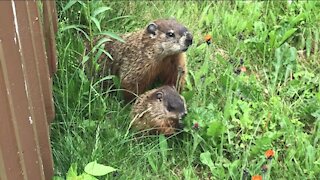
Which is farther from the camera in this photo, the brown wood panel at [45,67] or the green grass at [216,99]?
the green grass at [216,99]

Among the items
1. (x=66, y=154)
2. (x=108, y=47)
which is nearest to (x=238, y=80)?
(x=108, y=47)

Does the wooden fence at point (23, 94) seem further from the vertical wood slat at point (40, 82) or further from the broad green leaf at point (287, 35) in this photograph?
the broad green leaf at point (287, 35)

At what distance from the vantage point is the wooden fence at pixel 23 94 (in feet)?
8.41

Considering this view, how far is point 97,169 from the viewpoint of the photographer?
3.38 metres

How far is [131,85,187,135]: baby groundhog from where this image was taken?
13.5ft

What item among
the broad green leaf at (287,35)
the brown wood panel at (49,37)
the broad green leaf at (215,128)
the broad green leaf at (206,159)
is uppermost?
the brown wood panel at (49,37)

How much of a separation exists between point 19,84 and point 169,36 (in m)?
1.98

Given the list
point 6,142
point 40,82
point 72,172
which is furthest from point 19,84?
point 72,172

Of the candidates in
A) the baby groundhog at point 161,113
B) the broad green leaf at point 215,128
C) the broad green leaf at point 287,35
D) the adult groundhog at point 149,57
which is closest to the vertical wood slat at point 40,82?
the baby groundhog at point 161,113

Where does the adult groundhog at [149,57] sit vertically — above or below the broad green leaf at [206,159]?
above

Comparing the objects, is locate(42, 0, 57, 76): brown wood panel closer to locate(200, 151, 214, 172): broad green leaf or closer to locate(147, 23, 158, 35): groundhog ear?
locate(147, 23, 158, 35): groundhog ear

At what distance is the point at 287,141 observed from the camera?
13.5 feet

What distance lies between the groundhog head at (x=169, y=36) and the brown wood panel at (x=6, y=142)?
1981 mm

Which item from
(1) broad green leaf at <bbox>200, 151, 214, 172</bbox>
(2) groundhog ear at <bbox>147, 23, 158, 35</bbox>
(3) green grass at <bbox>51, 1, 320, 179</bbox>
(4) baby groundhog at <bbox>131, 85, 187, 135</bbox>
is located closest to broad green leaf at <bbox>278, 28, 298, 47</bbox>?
(3) green grass at <bbox>51, 1, 320, 179</bbox>
